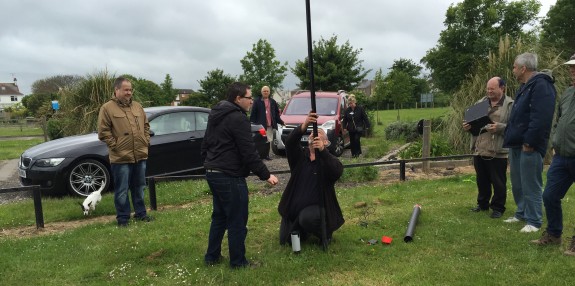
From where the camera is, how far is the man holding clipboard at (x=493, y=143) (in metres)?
5.47

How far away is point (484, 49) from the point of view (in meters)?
25.7

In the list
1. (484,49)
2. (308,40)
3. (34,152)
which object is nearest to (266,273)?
(308,40)

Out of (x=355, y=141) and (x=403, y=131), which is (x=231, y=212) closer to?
(x=355, y=141)

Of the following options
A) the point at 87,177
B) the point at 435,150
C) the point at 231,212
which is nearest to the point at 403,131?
the point at 435,150

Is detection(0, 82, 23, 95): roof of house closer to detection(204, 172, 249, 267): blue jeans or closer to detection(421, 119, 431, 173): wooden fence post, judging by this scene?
detection(421, 119, 431, 173): wooden fence post

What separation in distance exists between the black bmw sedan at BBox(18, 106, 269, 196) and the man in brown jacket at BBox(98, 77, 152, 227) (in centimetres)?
185

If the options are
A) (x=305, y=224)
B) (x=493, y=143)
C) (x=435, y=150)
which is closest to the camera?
(x=305, y=224)

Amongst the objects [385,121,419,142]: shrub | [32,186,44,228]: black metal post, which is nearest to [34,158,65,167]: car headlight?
[32,186,44,228]: black metal post

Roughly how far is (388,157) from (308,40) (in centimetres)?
783

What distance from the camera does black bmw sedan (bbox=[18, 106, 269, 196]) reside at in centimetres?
695

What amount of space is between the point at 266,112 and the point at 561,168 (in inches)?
312

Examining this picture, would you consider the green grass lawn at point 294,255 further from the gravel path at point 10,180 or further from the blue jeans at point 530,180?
the gravel path at point 10,180

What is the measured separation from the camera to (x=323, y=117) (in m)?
11.9

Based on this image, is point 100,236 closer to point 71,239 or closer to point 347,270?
point 71,239
